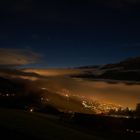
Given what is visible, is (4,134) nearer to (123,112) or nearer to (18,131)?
(18,131)

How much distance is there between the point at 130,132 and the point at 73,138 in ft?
112

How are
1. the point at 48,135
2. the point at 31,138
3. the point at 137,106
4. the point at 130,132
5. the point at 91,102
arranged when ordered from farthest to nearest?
the point at 91,102 < the point at 137,106 < the point at 130,132 < the point at 48,135 < the point at 31,138

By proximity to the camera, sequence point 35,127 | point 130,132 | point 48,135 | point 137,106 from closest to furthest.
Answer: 1. point 48,135
2. point 35,127
3. point 130,132
4. point 137,106

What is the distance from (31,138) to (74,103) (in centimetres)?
16161

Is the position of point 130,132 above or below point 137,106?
below

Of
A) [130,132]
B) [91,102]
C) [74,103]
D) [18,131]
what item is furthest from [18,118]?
[74,103]

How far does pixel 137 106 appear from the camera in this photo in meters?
110

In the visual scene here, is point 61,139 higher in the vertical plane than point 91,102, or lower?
lower

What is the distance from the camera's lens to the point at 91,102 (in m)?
163

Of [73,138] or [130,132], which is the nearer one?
[73,138]

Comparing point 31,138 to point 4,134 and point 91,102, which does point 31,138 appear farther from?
point 91,102

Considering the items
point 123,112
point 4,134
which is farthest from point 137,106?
point 4,134

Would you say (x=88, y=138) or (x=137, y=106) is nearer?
(x=88, y=138)

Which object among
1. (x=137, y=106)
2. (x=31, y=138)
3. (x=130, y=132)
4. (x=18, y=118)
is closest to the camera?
(x=31, y=138)
